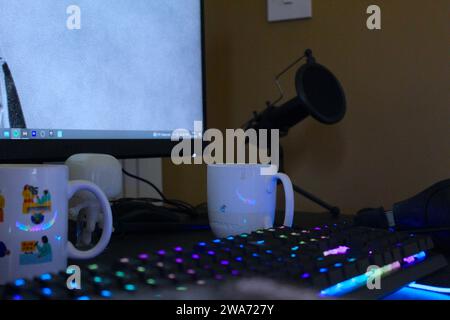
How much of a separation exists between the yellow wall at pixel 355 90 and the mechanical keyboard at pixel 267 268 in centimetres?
41

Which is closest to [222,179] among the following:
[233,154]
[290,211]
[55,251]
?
[290,211]

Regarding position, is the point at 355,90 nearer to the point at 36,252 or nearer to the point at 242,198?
the point at 242,198

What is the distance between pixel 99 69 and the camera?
27.7 inches

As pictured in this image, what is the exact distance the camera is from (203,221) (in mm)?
738

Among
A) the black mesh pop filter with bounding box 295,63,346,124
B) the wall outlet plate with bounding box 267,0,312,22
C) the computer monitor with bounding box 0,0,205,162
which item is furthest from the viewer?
the wall outlet plate with bounding box 267,0,312,22

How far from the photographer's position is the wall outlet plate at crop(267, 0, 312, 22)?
0.98m

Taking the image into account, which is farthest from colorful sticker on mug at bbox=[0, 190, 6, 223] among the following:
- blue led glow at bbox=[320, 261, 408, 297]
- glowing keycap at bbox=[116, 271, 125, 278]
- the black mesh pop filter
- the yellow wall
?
the yellow wall

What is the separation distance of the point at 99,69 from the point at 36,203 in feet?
1.08

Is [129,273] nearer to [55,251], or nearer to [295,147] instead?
[55,251]

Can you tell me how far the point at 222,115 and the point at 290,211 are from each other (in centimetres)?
51

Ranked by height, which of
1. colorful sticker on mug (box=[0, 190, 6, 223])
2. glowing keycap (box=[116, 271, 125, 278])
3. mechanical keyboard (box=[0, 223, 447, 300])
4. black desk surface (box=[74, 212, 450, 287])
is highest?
colorful sticker on mug (box=[0, 190, 6, 223])

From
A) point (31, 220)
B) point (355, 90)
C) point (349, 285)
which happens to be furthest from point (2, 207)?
point (355, 90)

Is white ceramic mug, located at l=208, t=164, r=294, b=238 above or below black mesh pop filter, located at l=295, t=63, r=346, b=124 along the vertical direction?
below

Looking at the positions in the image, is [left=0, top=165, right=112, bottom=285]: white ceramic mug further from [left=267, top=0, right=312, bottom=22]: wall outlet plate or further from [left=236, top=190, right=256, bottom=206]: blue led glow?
[left=267, top=0, right=312, bottom=22]: wall outlet plate
